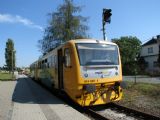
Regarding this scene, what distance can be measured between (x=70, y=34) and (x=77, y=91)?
2952 cm

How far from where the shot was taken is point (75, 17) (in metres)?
44.6

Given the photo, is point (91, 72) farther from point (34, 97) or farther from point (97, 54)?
point (34, 97)

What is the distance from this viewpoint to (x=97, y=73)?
14070mm

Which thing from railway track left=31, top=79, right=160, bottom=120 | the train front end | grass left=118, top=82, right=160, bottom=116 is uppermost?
the train front end

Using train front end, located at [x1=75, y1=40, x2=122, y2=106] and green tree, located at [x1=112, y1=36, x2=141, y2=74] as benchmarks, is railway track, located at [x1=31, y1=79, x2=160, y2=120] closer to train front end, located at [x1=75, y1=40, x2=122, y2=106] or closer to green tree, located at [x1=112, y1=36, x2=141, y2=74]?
train front end, located at [x1=75, y1=40, x2=122, y2=106]

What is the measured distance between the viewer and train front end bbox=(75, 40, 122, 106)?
13.8 m

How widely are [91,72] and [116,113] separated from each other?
6.97 ft

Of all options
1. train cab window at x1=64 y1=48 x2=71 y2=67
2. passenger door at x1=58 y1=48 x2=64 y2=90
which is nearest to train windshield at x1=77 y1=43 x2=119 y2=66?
train cab window at x1=64 y1=48 x2=71 y2=67

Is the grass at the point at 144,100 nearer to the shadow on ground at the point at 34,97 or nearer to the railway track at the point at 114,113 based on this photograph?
the railway track at the point at 114,113

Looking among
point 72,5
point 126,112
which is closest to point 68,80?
point 126,112

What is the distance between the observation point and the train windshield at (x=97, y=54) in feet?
46.7

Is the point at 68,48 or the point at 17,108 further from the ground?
the point at 68,48

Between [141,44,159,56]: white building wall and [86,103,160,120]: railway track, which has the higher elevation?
[141,44,159,56]: white building wall

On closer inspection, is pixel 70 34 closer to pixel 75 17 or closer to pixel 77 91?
pixel 75 17
